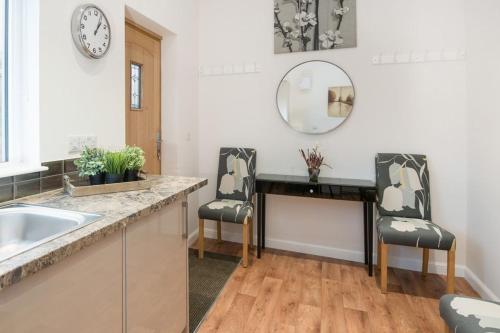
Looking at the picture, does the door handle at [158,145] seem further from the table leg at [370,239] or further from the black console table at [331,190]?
the table leg at [370,239]

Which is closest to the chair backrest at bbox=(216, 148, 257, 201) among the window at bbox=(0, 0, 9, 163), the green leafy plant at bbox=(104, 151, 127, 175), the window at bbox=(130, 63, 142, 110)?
the window at bbox=(130, 63, 142, 110)

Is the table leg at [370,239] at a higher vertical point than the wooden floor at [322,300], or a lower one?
higher

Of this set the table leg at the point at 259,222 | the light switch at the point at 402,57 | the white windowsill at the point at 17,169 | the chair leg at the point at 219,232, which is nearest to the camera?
the white windowsill at the point at 17,169

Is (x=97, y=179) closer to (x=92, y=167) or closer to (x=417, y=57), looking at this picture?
(x=92, y=167)

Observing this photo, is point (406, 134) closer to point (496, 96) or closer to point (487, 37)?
point (496, 96)

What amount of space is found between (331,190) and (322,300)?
2.87ft

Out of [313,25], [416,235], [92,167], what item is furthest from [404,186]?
[92,167]

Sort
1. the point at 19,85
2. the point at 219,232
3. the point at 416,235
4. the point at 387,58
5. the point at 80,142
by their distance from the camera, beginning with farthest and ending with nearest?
the point at 219,232 → the point at 387,58 → the point at 416,235 → the point at 80,142 → the point at 19,85

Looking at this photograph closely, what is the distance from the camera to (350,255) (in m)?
2.70

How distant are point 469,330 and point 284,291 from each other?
4.18ft

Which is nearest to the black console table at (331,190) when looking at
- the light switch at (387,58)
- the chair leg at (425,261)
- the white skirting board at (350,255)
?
the white skirting board at (350,255)

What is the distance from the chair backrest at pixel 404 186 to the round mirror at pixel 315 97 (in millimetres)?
589

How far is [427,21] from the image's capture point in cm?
239

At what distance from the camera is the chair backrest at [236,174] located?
2.78 metres
